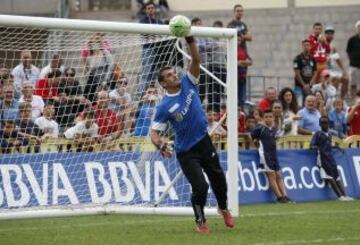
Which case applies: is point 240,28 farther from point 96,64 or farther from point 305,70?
point 96,64

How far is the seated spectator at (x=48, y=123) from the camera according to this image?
643 inches

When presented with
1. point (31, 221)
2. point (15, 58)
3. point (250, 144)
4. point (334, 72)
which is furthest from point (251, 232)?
point (334, 72)

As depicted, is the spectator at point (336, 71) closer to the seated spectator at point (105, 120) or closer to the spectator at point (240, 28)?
the spectator at point (240, 28)

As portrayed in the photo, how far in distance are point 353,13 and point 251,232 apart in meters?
16.0

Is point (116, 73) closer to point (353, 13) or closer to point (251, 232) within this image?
point (251, 232)

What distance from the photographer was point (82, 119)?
54.9 feet

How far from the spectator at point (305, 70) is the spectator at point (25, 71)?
8502mm

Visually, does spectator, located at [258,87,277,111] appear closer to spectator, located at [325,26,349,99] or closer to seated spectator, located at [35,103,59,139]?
spectator, located at [325,26,349,99]

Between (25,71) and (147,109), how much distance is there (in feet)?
6.49

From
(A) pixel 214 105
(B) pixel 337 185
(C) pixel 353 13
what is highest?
(C) pixel 353 13

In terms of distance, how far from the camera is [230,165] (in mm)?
15492

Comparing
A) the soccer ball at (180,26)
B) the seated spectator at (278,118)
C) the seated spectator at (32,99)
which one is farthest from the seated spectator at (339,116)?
the soccer ball at (180,26)

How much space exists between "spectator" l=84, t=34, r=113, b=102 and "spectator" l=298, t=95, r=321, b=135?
18.3 feet

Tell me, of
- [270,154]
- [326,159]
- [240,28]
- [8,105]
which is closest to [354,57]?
[240,28]
